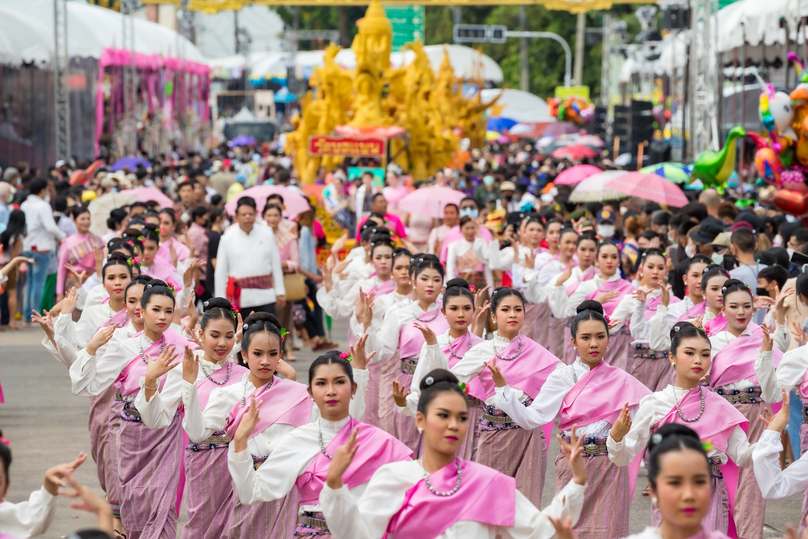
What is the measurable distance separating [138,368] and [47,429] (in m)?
3.48

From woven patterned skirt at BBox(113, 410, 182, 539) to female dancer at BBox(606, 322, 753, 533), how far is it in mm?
2260

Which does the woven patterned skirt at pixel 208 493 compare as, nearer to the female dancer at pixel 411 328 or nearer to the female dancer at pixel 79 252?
the female dancer at pixel 411 328

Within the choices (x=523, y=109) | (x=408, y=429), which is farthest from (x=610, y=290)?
(x=523, y=109)

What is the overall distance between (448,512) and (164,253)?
6.12 metres

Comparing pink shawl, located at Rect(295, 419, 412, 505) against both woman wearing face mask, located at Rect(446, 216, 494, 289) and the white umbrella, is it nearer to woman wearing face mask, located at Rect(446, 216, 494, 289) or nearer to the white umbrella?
woman wearing face mask, located at Rect(446, 216, 494, 289)

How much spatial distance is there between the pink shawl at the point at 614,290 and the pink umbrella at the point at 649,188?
3.91m

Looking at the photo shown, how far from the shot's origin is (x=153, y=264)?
8352mm

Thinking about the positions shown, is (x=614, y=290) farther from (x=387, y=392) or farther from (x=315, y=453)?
(x=315, y=453)

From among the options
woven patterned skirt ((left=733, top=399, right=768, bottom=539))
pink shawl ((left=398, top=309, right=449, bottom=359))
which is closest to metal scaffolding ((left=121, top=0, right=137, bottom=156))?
pink shawl ((left=398, top=309, right=449, bottom=359))

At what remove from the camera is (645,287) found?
7.70m

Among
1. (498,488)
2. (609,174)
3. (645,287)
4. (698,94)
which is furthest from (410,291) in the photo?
(698,94)

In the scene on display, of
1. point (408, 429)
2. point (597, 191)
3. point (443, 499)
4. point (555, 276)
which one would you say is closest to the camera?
point (443, 499)

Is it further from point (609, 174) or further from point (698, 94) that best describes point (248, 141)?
point (609, 174)

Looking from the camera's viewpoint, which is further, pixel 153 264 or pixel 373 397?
pixel 153 264
